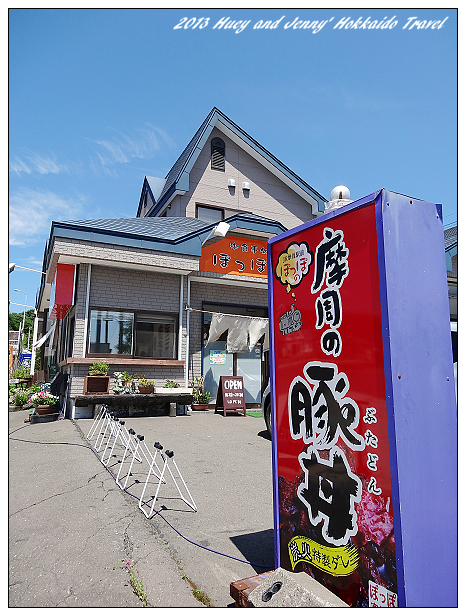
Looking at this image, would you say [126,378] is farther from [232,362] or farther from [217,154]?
[217,154]

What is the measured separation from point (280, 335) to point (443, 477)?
54.8 inches

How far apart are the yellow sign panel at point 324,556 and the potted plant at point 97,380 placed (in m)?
8.78

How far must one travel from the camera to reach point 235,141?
53.7 feet

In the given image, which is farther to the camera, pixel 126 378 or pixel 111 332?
pixel 111 332

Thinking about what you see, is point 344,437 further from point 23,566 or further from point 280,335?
point 23,566

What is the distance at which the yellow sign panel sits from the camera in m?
2.43

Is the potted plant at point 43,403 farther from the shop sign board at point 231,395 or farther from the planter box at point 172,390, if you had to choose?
the shop sign board at point 231,395

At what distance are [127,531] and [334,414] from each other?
2407 mm

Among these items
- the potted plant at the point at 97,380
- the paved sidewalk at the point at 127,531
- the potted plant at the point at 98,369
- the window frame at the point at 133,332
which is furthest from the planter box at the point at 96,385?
the paved sidewalk at the point at 127,531

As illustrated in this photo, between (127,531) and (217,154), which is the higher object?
(217,154)

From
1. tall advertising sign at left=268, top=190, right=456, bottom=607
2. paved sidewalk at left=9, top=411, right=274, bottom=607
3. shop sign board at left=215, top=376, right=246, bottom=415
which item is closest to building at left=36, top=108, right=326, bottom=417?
shop sign board at left=215, top=376, right=246, bottom=415

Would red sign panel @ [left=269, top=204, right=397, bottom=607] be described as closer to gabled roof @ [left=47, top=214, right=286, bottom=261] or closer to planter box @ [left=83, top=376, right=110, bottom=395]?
planter box @ [left=83, top=376, right=110, bottom=395]

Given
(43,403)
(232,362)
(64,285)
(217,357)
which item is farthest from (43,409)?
(232,362)

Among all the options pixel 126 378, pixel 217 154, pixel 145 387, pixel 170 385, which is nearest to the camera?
pixel 145 387
